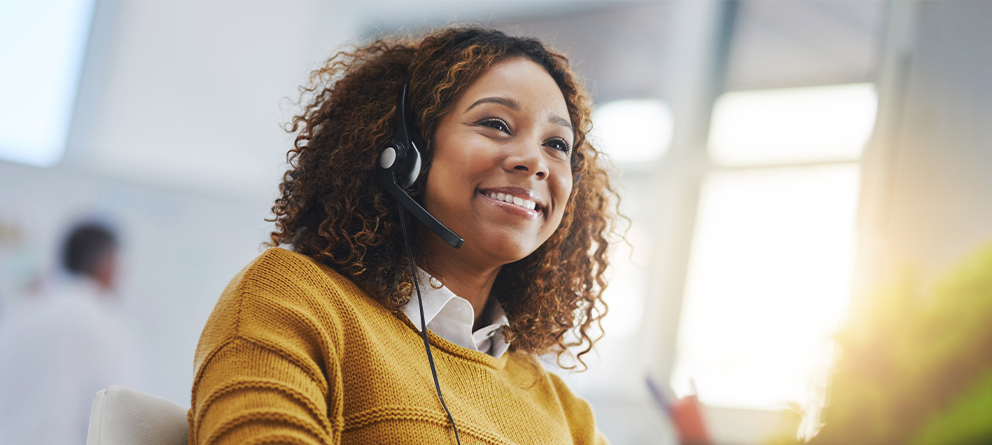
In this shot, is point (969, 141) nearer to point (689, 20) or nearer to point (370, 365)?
point (370, 365)

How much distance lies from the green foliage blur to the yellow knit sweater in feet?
1.56

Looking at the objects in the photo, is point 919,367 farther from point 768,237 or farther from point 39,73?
point 39,73

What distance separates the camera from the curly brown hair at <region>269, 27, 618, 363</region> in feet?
3.20

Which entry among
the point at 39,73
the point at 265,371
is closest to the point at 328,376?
the point at 265,371

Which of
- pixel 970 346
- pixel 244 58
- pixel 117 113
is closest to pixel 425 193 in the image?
pixel 970 346

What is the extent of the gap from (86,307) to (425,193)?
181cm

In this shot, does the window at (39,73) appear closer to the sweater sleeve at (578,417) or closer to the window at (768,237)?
the sweater sleeve at (578,417)

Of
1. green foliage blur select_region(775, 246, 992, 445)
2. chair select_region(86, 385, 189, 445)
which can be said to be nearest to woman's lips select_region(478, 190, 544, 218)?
chair select_region(86, 385, 189, 445)

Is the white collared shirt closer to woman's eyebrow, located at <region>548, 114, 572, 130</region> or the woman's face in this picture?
the woman's face

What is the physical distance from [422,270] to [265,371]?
1.19 ft

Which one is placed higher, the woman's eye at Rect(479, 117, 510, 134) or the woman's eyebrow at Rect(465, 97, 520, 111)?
the woman's eyebrow at Rect(465, 97, 520, 111)

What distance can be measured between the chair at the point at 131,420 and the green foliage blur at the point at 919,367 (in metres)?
0.67

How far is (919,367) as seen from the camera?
1.16 ft

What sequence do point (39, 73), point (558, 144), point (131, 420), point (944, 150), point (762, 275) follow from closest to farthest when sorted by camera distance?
point (944, 150) → point (131, 420) → point (558, 144) → point (39, 73) → point (762, 275)
